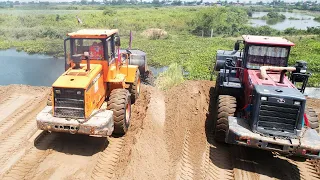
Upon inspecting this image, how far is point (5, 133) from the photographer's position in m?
8.08

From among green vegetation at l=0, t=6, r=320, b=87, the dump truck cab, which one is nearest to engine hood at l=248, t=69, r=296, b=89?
the dump truck cab

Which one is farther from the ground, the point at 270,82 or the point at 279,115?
the point at 270,82

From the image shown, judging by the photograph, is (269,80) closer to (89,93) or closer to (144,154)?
(144,154)

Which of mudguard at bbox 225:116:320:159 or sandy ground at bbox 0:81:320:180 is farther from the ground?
mudguard at bbox 225:116:320:159

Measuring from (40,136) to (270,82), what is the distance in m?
6.46

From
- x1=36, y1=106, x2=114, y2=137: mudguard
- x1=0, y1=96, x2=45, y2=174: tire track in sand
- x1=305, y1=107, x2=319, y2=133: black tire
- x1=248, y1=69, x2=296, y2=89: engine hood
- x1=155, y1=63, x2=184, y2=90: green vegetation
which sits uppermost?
x1=248, y1=69, x2=296, y2=89: engine hood

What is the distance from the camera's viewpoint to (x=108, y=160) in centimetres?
685

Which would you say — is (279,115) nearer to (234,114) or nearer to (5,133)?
(234,114)

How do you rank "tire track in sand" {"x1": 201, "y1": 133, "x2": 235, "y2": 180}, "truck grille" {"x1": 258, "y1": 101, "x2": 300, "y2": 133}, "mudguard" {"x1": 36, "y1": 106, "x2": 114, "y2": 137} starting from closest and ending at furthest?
"truck grille" {"x1": 258, "y1": 101, "x2": 300, "y2": 133}, "tire track in sand" {"x1": 201, "y1": 133, "x2": 235, "y2": 180}, "mudguard" {"x1": 36, "y1": 106, "x2": 114, "y2": 137}

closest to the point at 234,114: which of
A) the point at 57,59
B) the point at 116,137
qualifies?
the point at 116,137

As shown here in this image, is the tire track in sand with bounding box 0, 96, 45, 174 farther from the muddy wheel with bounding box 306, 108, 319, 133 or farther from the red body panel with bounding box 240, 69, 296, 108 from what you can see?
the muddy wheel with bounding box 306, 108, 319, 133

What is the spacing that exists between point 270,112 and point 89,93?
4.42 meters

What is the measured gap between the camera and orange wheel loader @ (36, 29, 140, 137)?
6.72 meters

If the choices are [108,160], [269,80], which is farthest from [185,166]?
[269,80]
